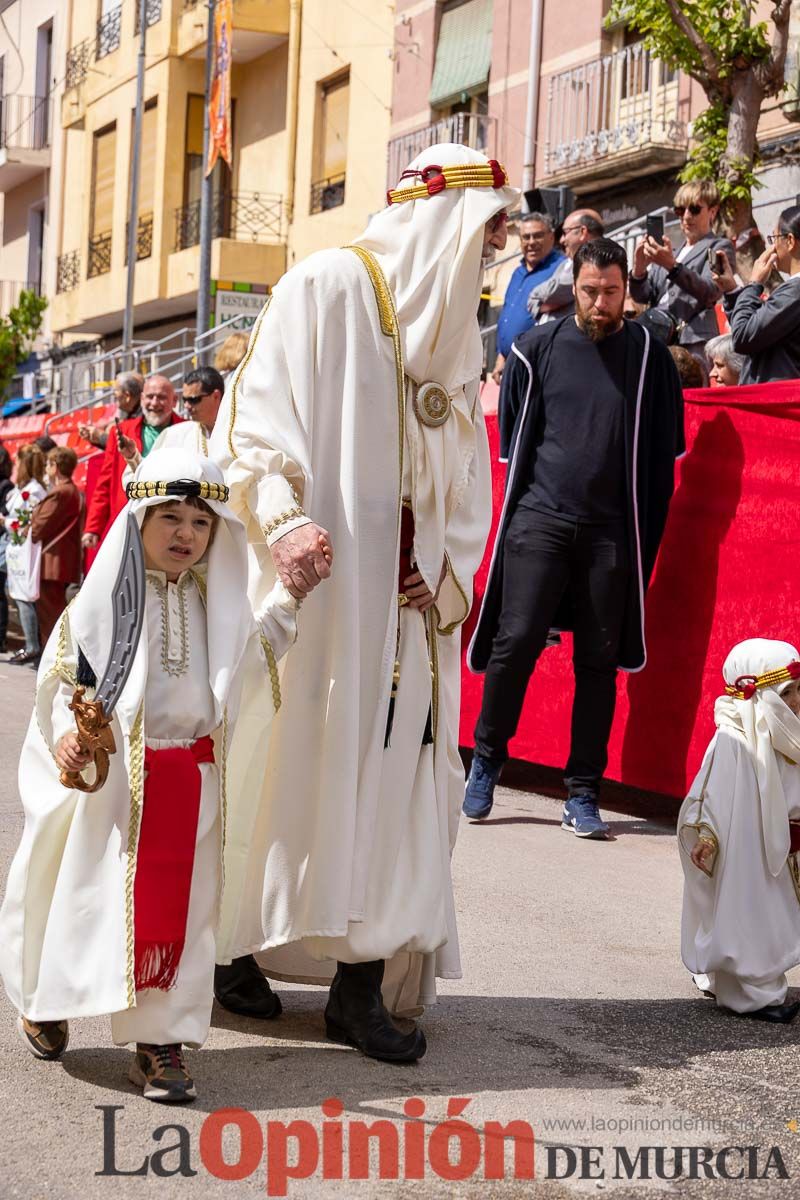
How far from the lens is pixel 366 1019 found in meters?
4.33

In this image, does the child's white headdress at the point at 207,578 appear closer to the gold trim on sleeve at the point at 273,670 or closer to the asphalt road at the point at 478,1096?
the gold trim on sleeve at the point at 273,670

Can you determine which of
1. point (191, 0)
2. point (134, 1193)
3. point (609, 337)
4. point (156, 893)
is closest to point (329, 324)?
point (156, 893)

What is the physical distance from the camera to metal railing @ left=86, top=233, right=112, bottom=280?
32.8 metres

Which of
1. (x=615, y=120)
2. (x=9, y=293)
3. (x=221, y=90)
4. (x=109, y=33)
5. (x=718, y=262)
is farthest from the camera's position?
(x=9, y=293)

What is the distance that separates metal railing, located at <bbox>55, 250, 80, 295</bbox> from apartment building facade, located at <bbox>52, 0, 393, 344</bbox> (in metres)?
0.07

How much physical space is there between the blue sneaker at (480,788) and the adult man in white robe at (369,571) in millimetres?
2951

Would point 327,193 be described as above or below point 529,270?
above

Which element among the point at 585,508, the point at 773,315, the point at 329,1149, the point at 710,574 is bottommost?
the point at 329,1149

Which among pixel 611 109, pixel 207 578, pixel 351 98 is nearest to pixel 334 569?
pixel 207 578

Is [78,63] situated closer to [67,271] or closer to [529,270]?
[67,271]

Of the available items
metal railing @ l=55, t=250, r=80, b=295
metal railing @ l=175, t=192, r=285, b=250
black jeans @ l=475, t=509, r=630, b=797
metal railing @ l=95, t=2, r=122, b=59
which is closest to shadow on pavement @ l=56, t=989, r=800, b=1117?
black jeans @ l=475, t=509, r=630, b=797

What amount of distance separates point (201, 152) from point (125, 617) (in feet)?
92.4

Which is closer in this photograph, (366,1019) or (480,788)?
(366,1019)

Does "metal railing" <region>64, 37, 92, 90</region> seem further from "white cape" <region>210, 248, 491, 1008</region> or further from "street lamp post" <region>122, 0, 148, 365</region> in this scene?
"white cape" <region>210, 248, 491, 1008</region>
